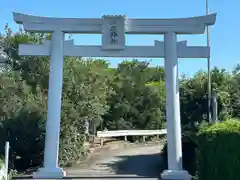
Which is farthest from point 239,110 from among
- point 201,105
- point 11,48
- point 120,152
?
point 11,48

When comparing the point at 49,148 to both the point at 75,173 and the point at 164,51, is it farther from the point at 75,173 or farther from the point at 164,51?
the point at 164,51

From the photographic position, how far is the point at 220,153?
1141cm

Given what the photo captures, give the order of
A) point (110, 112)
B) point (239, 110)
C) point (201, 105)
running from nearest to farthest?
point (201, 105), point (239, 110), point (110, 112)

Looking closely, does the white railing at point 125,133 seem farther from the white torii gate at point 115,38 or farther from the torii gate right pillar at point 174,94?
the torii gate right pillar at point 174,94

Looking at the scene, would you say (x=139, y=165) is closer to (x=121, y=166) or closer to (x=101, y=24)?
(x=121, y=166)

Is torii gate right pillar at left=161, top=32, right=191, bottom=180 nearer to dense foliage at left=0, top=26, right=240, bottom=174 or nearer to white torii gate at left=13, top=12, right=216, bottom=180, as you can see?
white torii gate at left=13, top=12, right=216, bottom=180

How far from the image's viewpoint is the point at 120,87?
34.4 metres

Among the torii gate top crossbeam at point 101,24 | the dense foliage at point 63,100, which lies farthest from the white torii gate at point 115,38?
the dense foliage at point 63,100

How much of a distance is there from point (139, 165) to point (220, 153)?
9.07 meters

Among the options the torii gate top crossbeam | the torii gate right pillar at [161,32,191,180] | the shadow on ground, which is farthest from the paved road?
the torii gate top crossbeam

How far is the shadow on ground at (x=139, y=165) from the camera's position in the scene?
1822 centimetres

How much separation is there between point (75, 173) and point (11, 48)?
392 inches

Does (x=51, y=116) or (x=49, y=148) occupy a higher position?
(x=51, y=116)

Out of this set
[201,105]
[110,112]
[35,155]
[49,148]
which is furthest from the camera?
[110,112]
